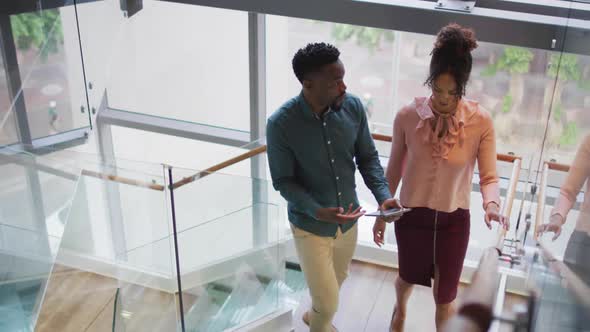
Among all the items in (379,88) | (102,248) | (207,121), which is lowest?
(102,248)

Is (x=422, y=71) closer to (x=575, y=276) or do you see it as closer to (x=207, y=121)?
(x=207, y=121)

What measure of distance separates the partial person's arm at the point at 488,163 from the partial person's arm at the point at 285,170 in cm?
71

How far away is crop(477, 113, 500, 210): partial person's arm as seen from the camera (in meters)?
2.65

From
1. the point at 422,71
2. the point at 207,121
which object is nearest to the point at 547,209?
the point at 422,71

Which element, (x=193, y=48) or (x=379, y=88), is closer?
(x=379, y=88)

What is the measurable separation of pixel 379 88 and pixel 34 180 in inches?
126

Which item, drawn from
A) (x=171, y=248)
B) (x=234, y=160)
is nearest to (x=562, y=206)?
(x=171, y=248)

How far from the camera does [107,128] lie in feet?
19.0

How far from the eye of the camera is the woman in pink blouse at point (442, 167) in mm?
2516

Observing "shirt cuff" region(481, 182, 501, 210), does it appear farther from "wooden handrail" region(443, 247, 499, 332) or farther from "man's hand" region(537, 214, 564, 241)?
"wooden handrail" region(443, 247, 499, 332)

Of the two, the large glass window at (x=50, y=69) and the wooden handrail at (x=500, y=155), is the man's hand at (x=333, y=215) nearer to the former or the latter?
the wooden handrail at (x=500, y=155)

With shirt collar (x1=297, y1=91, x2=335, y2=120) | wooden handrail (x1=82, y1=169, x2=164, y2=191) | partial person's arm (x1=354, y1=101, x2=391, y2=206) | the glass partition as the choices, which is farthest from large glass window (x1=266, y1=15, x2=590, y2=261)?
wooden handrail (x1=82, y1=169, x2=164, y2=191)

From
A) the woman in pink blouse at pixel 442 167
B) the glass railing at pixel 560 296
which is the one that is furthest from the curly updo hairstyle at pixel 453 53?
the glass railing at pixel 560 296

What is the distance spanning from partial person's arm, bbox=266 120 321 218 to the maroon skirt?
0.51 m
